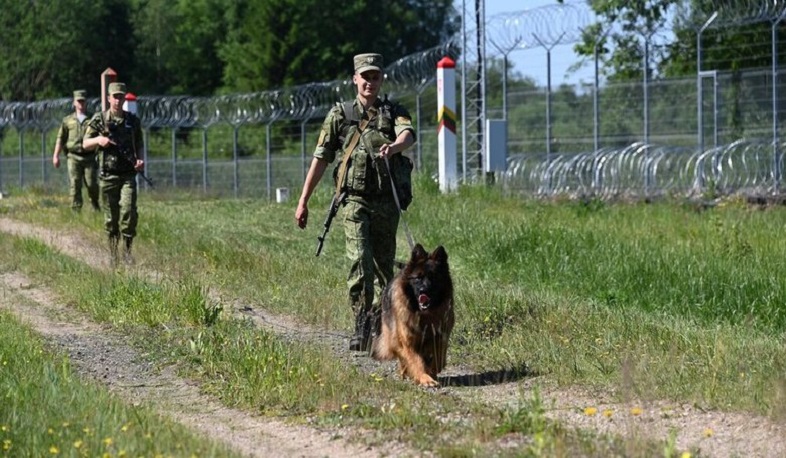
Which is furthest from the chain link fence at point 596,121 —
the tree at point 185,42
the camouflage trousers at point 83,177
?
the tree at point 185,42

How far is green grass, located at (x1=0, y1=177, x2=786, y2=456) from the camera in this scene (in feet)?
24.6

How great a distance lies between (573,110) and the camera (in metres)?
25.5

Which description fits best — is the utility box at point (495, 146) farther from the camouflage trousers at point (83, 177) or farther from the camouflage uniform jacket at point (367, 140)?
the camouflage uniform jacket at point (367, 140)

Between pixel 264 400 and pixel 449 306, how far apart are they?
4.67 ft

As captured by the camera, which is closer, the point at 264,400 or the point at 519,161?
the point at 264,400

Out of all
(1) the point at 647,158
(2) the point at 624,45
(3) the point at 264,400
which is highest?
(2) the point at 624,45

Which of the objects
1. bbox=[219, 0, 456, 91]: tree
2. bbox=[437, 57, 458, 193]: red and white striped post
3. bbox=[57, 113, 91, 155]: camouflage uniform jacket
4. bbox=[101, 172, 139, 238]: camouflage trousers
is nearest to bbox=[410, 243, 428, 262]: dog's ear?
bbox=[101, 172, 139, 238]: camouflage trousers

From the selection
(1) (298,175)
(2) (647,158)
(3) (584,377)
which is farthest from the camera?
(1) (298,175)

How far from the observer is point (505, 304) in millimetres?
10742

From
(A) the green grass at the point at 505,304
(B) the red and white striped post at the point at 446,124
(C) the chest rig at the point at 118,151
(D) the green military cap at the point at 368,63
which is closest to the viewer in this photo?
(A) the green grass at the point at 505,304

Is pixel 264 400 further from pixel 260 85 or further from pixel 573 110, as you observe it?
pixel 260 85

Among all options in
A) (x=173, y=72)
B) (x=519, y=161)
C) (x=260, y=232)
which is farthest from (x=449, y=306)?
(x=173, y=72)

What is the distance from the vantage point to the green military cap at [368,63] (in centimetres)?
927

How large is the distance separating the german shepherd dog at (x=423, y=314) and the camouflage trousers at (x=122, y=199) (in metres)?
6.73
